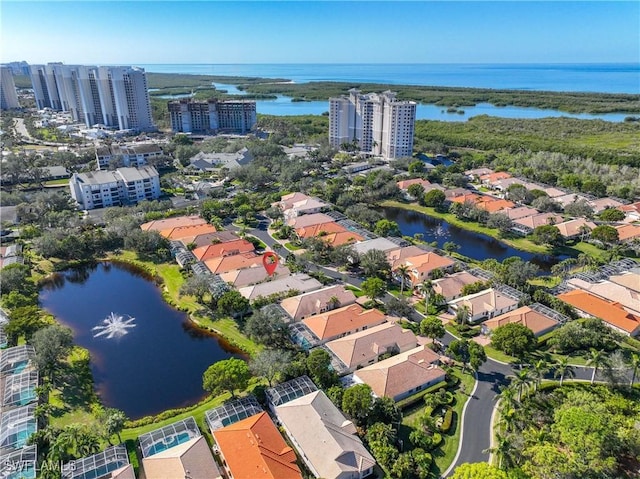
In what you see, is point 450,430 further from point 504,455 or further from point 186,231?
point 186,231

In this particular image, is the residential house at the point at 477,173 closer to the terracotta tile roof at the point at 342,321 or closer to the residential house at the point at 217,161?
the residential house at the point at 217,161

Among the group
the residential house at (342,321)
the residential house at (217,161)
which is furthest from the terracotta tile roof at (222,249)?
the residential house at (217,161)

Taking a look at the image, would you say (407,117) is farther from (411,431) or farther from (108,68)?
(108,68)

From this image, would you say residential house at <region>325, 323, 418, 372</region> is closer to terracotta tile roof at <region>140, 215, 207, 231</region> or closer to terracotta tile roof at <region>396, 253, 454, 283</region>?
terracotta tile roof at <region>396, 253, 454, 283</region>

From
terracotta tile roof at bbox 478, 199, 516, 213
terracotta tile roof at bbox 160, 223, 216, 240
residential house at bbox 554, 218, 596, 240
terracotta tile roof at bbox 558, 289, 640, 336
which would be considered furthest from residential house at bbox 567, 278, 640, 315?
terracotta tile roof at bbox 160, 223, 216, 240

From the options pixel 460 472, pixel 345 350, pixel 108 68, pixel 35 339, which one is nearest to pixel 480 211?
pixel 345 350
